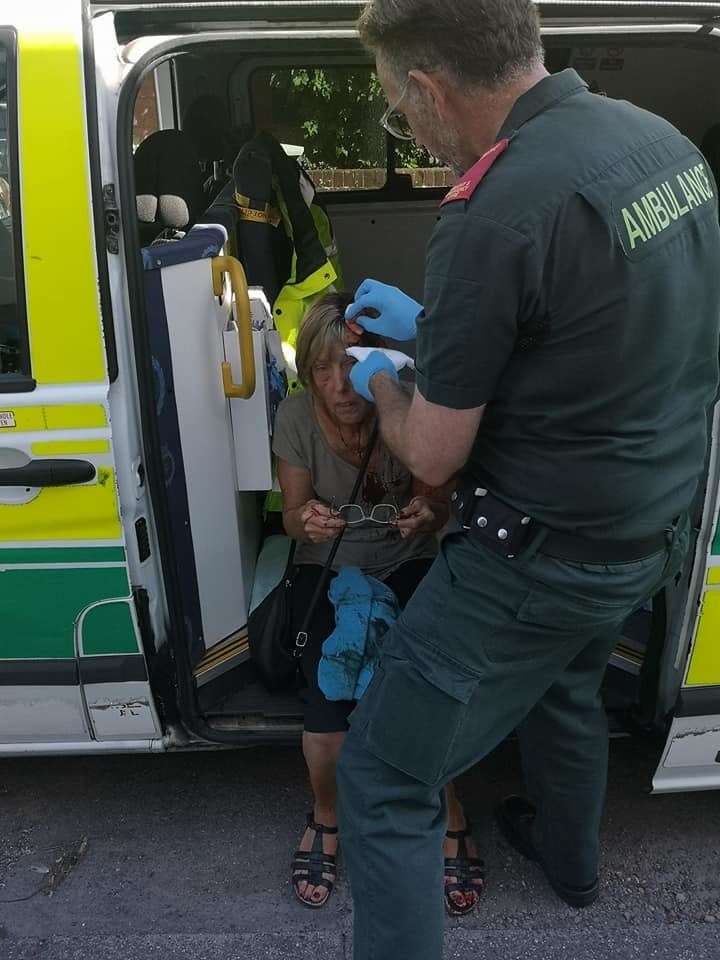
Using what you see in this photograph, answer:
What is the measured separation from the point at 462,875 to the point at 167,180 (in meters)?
2.08

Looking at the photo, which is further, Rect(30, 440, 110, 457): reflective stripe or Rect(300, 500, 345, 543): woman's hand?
Rect(300, 500, 345, 543): woman's hand

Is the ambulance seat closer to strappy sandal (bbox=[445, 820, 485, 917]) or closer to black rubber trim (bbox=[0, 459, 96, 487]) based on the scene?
black rubber trim (bbox=[0, 459, 96, 487])

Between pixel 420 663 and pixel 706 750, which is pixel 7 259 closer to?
pixel 420 663

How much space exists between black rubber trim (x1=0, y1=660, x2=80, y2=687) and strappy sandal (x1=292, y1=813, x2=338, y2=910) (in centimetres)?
71

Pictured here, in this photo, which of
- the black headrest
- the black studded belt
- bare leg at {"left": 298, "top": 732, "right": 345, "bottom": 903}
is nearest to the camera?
the black studded belt

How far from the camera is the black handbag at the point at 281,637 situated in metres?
2.20


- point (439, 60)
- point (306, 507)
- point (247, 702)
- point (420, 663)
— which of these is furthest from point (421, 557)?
point (439, 60)

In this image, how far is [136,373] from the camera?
6.13 ft

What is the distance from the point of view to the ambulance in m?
1.73

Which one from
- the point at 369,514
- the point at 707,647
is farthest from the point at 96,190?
the point at 707,647

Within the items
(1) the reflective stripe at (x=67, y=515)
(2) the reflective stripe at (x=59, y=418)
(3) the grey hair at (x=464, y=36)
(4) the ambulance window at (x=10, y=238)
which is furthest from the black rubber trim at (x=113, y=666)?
(3) the grey hair at (x=464, y=36)

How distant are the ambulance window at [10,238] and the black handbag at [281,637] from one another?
847mm

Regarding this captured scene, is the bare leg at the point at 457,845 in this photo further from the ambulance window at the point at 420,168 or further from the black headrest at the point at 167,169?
the ambulance window at the point at 420,168

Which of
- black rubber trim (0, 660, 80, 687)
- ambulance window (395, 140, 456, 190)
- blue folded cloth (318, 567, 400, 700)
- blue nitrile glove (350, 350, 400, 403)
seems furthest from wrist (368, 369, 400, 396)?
ambulance window (395, 140, 456, 190)
